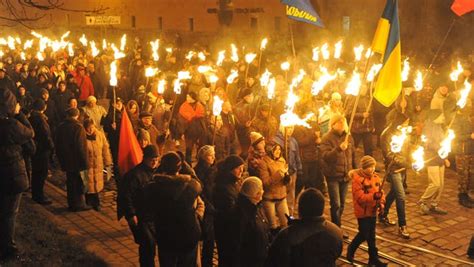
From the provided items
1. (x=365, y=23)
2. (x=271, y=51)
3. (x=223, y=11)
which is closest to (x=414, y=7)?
(x=365, y=23)

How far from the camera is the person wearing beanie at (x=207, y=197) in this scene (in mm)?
7461

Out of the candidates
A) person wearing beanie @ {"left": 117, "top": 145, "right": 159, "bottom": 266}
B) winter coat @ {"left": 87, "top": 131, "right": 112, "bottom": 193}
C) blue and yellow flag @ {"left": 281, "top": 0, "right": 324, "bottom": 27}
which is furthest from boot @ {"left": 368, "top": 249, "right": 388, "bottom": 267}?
winter coat @ {"left": 87, "top": 131, "right": 112, "bottom": 193}

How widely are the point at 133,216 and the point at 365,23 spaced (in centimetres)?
2110

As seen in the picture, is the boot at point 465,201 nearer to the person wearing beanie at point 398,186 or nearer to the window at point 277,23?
the person wearing beanie at point 398,186

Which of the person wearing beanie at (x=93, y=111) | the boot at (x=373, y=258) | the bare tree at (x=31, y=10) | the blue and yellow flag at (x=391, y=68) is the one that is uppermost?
the bare tree at (x=31, y=10)

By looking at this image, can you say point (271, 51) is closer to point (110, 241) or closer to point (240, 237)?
point (110, 241)

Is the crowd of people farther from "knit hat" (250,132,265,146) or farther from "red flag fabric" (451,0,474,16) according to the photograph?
"red flag fabric" (451,0,474,16)

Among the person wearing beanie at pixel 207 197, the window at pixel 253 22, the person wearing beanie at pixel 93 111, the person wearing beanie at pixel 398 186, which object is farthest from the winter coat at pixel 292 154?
the window at pixel 253 22

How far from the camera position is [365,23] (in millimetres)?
26125

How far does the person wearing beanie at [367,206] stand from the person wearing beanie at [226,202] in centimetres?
206

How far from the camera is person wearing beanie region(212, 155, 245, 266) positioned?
21.0 feet

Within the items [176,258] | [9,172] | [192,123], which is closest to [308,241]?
[176,258]

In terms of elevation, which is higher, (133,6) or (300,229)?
(133,6)

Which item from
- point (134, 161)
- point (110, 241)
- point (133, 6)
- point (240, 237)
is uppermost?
point (133, 6)
